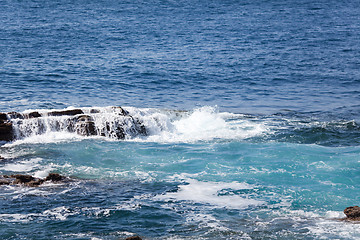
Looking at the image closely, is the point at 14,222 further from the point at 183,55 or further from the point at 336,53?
the point at 336,53

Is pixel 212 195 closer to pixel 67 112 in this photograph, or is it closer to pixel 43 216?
Result: pixel 43 216

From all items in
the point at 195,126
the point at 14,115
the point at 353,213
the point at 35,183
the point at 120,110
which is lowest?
the point at 195,126

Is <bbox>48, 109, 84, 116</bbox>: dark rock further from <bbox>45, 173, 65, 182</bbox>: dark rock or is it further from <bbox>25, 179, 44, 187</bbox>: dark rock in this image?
<bbox>25, 179, 44, 187</bbox>: dark rock

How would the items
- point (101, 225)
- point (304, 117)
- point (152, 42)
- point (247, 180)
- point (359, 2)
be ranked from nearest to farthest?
point (101, 225)
point (247, 180)
point (304, 117)
point (152, 42)
point (359, 2)

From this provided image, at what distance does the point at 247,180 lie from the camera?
13.9 meters

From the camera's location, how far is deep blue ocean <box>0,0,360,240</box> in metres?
10.9

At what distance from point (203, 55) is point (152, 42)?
5.35 meters

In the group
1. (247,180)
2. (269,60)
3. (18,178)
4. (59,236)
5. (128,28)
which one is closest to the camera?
(59,236)

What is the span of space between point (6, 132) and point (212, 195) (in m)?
8.94

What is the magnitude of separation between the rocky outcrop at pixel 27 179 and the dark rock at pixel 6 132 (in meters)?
4.66

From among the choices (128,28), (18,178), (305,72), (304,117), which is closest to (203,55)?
(305,72)

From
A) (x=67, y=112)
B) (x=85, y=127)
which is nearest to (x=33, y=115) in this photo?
(x=67, y=112)

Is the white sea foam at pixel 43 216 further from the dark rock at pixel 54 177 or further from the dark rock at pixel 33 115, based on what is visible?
the dark rock at pixel 33 115

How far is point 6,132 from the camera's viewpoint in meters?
17.7
